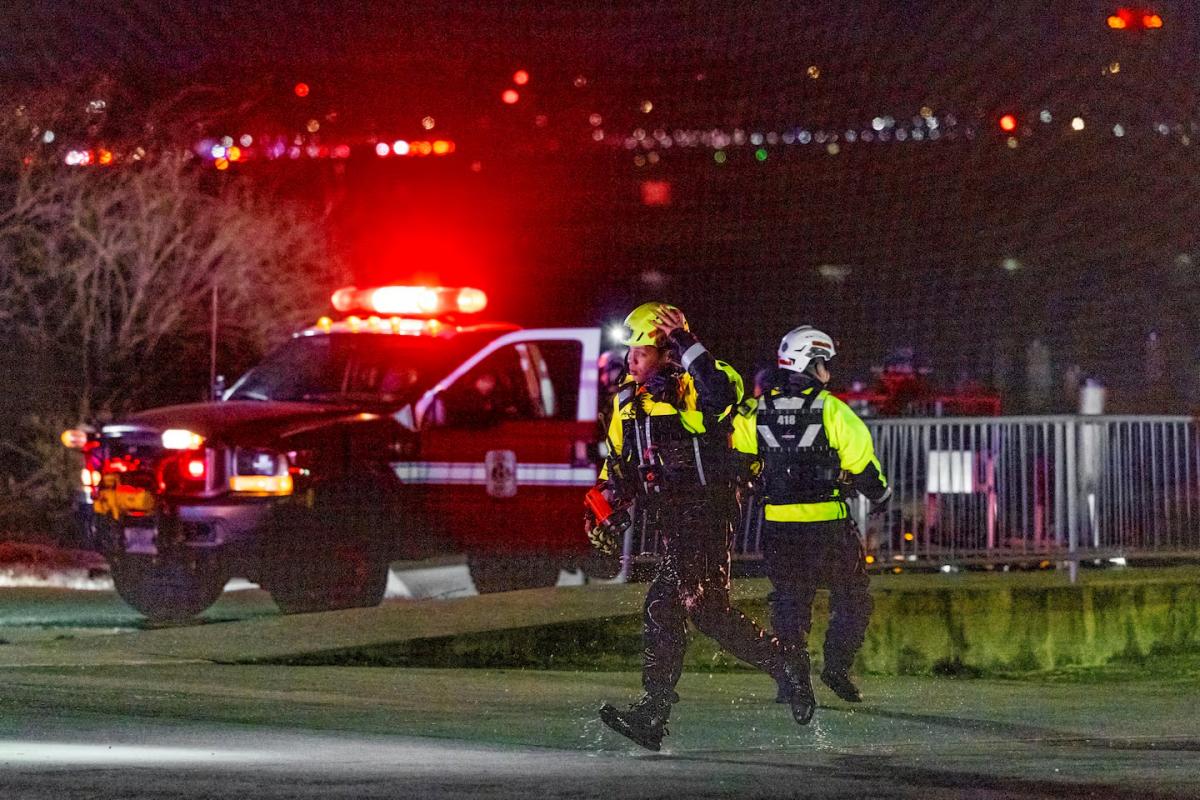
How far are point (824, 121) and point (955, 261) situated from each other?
12094 mm

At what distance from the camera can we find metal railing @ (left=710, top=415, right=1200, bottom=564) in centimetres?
1170

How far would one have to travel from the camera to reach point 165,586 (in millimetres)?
12195

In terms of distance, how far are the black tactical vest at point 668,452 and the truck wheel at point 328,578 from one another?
201 inches

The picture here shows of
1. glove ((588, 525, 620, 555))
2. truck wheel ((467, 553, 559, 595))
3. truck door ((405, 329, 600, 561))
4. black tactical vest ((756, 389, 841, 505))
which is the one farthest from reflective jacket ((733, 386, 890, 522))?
truck wheel ((467, 553, 559, 595))

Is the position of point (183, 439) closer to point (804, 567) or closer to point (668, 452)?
point (804, 567)

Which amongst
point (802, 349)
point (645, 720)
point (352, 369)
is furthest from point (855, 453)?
point (352, 369)

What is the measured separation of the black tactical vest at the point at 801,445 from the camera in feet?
26.2

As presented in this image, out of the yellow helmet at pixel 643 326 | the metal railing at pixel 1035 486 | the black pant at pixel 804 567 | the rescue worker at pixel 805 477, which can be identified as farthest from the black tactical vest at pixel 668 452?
the metal railing at pixel 1035 486

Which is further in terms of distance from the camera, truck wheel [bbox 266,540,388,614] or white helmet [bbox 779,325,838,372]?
truck wheel [bbox 266,540,388,614]

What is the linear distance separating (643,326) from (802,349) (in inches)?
40.4

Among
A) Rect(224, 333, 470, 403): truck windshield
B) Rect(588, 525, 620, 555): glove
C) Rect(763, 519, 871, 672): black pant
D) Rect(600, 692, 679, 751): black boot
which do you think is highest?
Rect(224, 333, 470, 403): truck windshield

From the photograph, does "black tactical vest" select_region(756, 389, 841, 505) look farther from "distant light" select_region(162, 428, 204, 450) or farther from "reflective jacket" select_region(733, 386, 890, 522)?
"distant light" select_region(162, 428, 204, 450)

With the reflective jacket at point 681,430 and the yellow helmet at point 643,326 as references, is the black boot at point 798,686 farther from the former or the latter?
the yellow helmet at point 643,326

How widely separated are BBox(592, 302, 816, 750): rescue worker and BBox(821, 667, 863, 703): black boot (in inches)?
51.3
